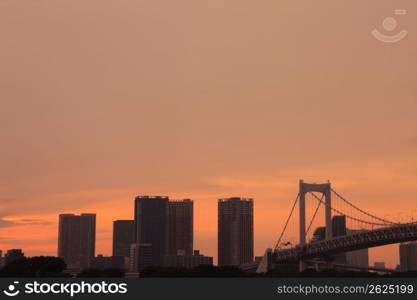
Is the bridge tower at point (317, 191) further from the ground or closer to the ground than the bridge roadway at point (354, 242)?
further from the ground

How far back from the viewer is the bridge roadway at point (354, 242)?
11719cm

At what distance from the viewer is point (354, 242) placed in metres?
121

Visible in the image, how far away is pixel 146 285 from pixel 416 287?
2474 cm

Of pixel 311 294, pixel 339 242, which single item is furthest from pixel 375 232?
pixel 311 294

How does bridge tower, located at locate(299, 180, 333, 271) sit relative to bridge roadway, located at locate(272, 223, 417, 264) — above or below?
above

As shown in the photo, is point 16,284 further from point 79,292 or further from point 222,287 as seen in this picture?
point 222,287

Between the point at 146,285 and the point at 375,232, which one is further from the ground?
the point at 375,232

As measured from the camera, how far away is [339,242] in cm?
12456

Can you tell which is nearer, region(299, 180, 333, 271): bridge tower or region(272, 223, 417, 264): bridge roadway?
region(272, 223, 417, 264): bridge roadway

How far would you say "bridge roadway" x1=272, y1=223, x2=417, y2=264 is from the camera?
11719 centimetres

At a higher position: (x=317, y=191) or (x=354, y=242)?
(x=317, y=191)

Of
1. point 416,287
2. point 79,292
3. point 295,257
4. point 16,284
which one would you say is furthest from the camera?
point 295,257

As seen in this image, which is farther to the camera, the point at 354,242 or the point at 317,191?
the point at 317,191

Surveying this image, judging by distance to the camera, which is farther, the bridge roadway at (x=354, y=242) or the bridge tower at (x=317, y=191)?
the bridge tower at (x=317, y=191)
